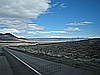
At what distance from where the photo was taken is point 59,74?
35.7 ft

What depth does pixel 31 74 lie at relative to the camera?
10.8 m

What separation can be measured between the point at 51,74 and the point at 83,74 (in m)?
1.82

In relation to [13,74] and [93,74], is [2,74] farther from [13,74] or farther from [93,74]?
[93,74]

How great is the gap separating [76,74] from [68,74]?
45cm

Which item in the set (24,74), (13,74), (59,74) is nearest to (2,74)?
(13,74)

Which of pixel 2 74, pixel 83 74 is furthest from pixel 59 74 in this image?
pixel 2 74

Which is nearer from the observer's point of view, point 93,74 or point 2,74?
point 93,74

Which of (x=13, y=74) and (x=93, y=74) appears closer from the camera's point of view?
(x=93, y=74)

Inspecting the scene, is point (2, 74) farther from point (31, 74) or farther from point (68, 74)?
point (68, 74)

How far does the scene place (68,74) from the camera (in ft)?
35.1

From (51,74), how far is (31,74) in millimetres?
1137

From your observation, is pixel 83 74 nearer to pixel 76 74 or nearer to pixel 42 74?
pixel 76 74

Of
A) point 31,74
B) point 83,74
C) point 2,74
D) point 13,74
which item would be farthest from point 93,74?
point 2,74

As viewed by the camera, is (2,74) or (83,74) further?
(2,74)
